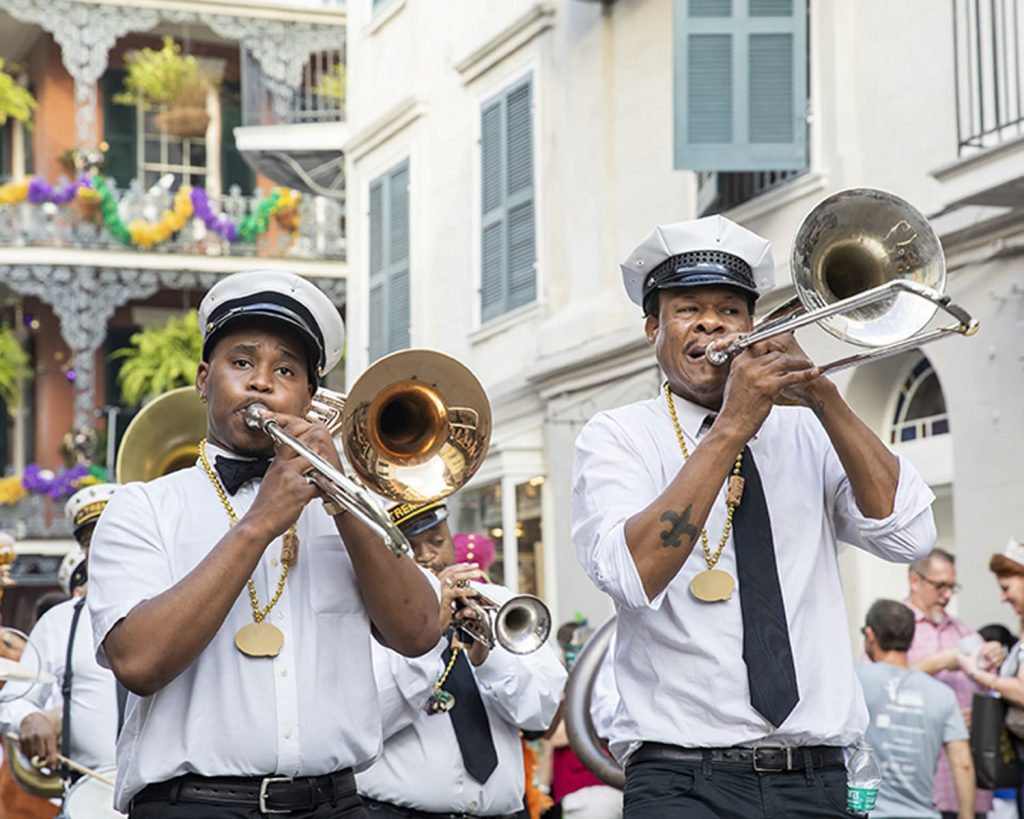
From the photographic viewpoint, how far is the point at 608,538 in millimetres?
4633

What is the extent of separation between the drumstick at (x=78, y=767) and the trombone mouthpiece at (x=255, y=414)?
2.68 meters

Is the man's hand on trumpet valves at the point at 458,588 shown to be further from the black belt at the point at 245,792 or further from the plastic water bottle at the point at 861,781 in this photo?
the black belt at the point at 245,792

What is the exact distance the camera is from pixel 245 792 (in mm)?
4414

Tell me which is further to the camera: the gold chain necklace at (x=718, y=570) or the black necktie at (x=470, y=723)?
the black necktie at (x=470, y=723)

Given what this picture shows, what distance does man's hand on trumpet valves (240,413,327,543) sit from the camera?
171 inches

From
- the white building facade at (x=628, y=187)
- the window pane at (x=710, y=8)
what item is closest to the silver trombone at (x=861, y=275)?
the white building facade at (x=628, y=187)

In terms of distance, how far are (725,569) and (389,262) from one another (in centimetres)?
1795

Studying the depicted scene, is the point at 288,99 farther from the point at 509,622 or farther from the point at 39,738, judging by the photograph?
the point at 509,622

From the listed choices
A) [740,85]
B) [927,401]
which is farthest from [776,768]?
[740,85]

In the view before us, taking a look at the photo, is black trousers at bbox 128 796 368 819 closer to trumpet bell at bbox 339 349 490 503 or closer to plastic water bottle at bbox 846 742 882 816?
trumpet bell at bbox 339 349 490 503

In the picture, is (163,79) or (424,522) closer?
(424,522)

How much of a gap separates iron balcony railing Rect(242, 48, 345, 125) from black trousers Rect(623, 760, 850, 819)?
74.6 ft

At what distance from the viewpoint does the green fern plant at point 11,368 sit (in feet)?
104

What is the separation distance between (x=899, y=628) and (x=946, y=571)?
4.25 feet
